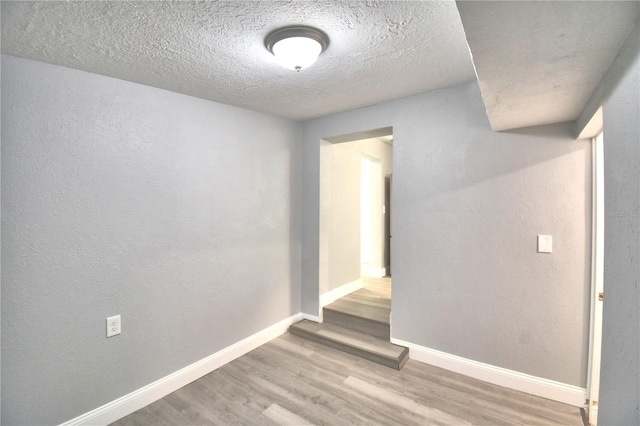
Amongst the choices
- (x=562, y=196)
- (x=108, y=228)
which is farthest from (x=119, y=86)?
(x=562, y=196)

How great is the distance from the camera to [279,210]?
10.5 feet

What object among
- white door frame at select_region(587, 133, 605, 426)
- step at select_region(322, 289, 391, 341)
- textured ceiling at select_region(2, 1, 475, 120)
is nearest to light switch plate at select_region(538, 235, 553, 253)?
white door frame at select_region(587, 133, 605, 426)

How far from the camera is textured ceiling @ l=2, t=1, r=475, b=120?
1.33 metres

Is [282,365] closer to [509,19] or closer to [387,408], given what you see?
[387,408]

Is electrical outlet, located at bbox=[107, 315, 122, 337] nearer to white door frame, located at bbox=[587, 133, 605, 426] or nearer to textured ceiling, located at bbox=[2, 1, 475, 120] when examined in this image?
textured ceiling, located at bbox=[2, 1, 475, 120]

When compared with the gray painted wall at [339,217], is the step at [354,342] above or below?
below

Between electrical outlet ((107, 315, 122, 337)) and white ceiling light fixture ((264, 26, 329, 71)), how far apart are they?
6.73 feet

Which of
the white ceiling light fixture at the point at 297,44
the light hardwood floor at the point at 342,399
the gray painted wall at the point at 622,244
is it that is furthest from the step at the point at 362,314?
the white ceiling light fixture at the point at 297,44

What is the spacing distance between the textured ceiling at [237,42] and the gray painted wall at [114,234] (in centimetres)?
26

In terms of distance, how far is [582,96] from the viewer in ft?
4.98

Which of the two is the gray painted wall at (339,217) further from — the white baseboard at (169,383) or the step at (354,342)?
the white baseboard at (169,383)

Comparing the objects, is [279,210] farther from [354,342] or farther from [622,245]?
[622,245]

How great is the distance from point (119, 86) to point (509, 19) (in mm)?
2300

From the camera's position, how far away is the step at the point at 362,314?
2.93m
